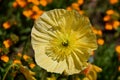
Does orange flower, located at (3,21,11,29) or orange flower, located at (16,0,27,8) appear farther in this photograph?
orange flower, located at (16,0,27,8)

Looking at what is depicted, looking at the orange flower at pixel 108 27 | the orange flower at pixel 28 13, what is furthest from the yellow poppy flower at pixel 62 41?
the orange flower at pixel 108 27

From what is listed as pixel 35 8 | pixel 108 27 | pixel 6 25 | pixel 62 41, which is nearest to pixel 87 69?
pixel 62 41

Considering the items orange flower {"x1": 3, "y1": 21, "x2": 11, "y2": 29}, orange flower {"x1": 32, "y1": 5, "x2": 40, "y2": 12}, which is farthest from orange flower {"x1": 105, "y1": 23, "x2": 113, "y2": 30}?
orange flower {"x1": 3, "y1": 21, "x2": 11, "y2": 29}

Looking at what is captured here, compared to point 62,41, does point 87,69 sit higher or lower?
A: lower

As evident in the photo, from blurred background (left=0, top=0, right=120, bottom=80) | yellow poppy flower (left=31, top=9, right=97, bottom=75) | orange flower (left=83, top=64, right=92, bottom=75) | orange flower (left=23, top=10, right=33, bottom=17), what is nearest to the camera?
yellow poppy flower (left=31, top=9, right=97, bottom=75)

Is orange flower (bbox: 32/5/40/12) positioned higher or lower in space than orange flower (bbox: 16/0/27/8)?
lower

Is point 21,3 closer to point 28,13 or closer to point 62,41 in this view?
point 28,13

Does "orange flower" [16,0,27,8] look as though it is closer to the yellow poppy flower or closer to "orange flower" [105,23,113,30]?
"orange flower" [105,23,113,30]

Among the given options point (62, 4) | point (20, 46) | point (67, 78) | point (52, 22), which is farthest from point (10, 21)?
point (52, 22)

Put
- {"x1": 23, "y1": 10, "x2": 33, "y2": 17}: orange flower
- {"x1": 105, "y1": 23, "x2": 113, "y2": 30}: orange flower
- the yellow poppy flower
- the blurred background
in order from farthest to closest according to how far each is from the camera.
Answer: {"x1": 105, "y1": 23, "x2": 113, "y2": 30}: orange flower → {"x1": 23, "y1": 10, "x2": 33, "y2": 17}: orange flower → the blurred background → the yellow poppy flower
